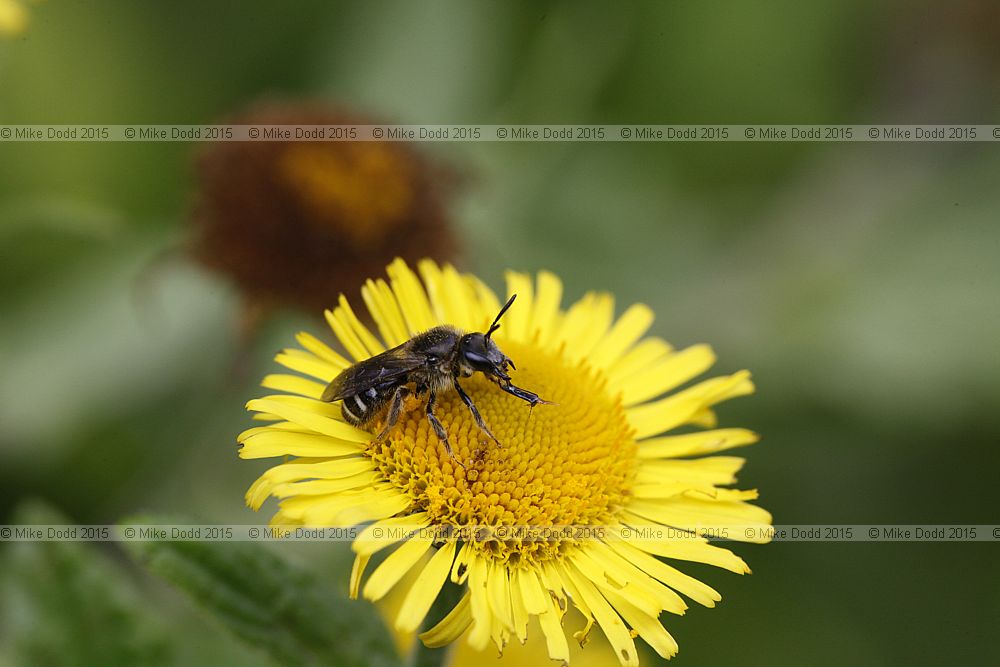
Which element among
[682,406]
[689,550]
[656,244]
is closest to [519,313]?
[682,406]

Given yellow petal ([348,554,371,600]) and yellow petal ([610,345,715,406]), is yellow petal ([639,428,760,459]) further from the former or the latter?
yellow petal ([348,554,371,600])

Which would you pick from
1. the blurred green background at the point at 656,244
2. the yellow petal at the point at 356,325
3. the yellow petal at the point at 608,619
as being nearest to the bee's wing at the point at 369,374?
the yellow petal at the point at 356,325

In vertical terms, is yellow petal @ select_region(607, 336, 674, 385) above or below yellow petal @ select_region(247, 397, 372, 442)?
above

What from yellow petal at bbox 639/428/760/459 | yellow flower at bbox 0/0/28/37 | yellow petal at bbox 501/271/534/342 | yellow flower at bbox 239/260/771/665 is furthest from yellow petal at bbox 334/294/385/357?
yellow flower at bbox 0/0/28/37

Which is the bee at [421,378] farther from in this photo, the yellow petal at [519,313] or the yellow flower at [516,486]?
the yellow petal at [519,313]

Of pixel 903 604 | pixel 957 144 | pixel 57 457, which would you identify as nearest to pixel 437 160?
pixel 57 457

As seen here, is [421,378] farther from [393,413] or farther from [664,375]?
[664,375]
